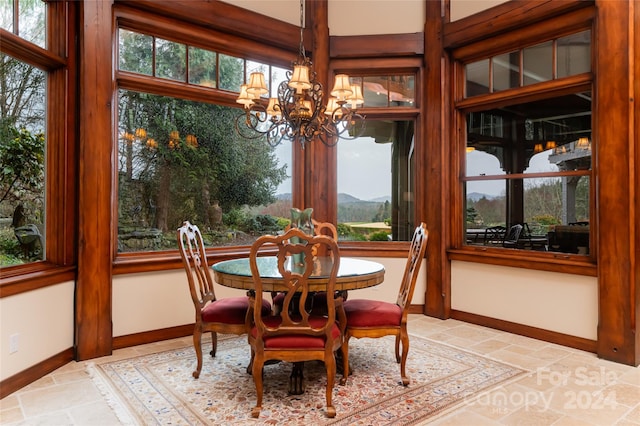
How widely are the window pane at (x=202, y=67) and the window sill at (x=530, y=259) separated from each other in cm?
307

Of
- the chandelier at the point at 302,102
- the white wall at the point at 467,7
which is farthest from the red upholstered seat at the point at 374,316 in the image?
the white wall at the point at 467,7

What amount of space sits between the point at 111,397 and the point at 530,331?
3.48 metres

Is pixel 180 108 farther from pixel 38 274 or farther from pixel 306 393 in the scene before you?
pixel 306 393

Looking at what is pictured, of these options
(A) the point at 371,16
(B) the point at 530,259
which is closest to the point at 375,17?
(A) the point at 371,16

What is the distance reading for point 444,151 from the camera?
450 cm

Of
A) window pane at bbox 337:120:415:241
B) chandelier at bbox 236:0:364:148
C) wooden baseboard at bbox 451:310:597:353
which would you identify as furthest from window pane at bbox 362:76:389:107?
wooden baseboard at bbox 451:310:597:353

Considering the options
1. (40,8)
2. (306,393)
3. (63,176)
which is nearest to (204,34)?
(40,8)

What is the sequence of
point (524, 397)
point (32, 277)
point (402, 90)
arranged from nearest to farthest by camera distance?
1. point (524, 397)
2. point (32, 277)
3. point (402, 90)

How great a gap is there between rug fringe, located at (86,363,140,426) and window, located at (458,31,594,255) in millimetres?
3577

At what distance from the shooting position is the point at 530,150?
4027 mm

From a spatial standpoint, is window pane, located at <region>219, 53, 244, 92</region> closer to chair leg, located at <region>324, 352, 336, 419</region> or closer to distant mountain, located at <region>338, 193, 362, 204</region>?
distant mountain, located at <region>338, 193, 362, 204</region>

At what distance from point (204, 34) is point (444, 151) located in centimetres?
271

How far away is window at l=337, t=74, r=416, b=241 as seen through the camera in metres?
4.86

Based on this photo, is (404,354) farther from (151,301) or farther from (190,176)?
(190,176)
